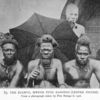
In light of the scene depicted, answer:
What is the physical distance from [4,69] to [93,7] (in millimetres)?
1839

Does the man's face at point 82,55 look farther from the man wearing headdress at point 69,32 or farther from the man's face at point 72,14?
the man's face at point 72,14

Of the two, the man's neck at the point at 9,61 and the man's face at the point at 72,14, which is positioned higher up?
the man's face at the point at 72,14

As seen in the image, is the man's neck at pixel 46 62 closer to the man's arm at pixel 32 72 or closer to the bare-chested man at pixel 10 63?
the man's arm at pixel 32 72

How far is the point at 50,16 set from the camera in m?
4.55

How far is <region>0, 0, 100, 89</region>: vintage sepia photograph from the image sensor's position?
4.51 m

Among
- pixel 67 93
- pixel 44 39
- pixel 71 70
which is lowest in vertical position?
pixel 67 93

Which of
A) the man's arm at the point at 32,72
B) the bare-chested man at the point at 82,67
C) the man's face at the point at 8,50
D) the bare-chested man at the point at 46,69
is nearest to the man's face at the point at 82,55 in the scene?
the bare-chested man at the point at 82,67

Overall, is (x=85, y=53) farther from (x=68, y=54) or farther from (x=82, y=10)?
(x=82, y=10)

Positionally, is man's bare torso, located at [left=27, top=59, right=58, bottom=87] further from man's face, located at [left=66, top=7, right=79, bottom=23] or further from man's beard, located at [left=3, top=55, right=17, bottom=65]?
man's face, located at [left=66, top=7, right=79, bottom=23]

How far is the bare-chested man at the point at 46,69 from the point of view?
4.48 meters

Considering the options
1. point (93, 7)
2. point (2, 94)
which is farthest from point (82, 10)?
point (2, 94)

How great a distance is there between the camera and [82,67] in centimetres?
454

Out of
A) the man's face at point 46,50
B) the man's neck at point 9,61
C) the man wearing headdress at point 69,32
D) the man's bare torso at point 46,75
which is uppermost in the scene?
the man wearing headdress at point 69,32

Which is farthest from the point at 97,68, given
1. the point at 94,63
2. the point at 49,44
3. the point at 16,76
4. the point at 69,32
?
the point at 16,76
